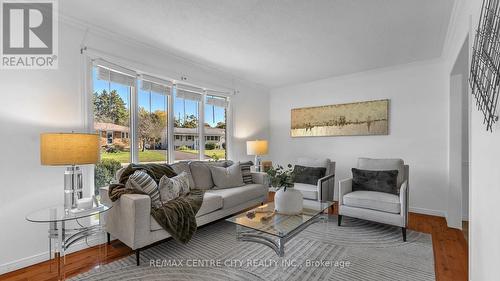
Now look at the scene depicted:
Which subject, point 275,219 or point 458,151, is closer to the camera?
point 275,219

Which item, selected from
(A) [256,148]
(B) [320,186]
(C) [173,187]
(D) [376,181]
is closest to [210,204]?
(C) [173,187]

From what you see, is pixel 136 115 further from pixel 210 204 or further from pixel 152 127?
pixel 210 204

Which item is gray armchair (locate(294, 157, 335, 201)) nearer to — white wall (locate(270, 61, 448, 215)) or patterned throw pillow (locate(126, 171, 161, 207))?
white wall (locate(270, 61, 448, 215))

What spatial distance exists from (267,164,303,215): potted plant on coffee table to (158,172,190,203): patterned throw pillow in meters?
1.17

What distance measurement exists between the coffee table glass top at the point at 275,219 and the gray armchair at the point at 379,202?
555mm

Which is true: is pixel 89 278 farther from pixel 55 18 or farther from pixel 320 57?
pixel 320 57

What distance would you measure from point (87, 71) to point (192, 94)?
1.71 m

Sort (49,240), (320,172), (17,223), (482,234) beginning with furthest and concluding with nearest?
1. (320,172)
2. (49,240)
3. (17,223)
4. (482,234)

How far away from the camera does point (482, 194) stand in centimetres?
153

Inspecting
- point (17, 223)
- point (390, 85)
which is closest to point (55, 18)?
point (17, 223)

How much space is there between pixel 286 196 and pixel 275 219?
0.29m

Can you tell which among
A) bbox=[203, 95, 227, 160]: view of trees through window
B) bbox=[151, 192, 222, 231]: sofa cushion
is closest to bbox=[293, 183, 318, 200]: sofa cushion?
bbox=[151, 192, 222, 231]: sofa cushion

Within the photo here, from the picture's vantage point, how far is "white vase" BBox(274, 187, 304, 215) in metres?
2.61

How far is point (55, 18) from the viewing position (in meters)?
2.49
